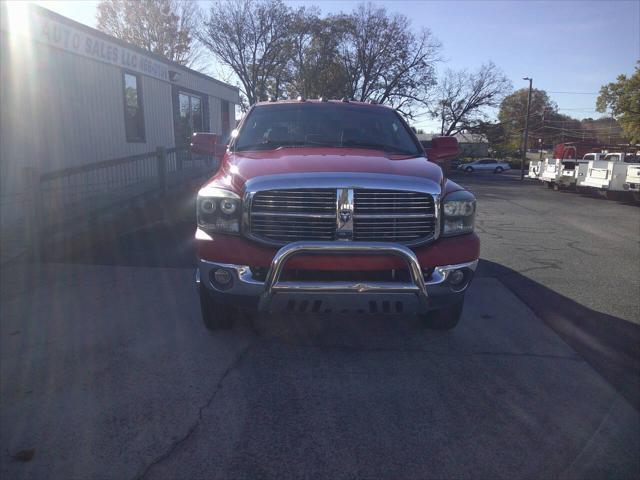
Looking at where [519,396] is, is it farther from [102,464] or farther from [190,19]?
[190,19]

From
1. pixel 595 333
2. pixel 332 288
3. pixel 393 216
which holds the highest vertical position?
pixel 393 216

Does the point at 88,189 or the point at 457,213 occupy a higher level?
the point at 457,213

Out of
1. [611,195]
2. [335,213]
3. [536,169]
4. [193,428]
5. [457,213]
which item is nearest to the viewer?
[193,428]

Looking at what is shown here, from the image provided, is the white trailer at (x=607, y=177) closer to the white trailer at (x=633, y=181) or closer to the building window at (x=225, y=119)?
the white trailer at (x=633, y=181)

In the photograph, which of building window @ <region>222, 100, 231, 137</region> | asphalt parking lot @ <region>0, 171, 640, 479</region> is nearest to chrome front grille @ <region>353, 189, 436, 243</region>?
asphalt parking lot @ <region>0, 171, 640, 479</region>

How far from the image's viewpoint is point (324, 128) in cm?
471

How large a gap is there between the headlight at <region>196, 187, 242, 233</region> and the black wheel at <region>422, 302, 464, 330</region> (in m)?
1.86

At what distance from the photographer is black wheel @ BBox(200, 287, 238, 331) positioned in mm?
3881

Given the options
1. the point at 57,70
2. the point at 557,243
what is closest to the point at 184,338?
the point at 557,243

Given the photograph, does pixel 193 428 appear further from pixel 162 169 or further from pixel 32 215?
pixel 162 169

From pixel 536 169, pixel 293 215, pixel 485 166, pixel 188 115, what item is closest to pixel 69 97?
pixel 188 115

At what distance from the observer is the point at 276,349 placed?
3.85 metres

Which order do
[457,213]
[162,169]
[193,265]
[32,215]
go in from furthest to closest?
[162,169], [32,215], [193,265], [457,213]

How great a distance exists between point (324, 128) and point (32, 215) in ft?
15.2
